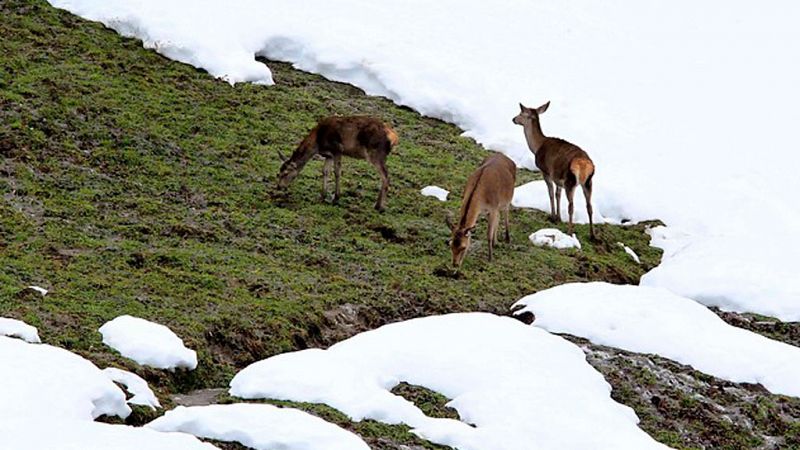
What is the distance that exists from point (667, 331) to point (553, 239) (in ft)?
16.5

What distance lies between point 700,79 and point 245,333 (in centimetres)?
2197

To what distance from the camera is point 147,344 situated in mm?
10750

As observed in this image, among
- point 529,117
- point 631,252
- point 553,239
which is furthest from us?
point 529,117

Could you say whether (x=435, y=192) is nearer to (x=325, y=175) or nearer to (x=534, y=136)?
(x=325, y=175)

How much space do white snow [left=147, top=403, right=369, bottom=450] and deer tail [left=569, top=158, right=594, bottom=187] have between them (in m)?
11.0

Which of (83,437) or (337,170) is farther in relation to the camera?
(337,170)

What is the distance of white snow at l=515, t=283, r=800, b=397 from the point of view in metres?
12.8

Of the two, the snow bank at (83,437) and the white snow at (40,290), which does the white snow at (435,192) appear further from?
the snow bank at (83,437)

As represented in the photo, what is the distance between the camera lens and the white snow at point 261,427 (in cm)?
823

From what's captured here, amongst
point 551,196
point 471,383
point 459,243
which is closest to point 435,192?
point 551,196

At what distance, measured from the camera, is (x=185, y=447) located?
7.80 metres

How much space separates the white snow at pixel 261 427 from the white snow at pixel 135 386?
2.04ft

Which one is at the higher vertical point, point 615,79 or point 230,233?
point 615,79

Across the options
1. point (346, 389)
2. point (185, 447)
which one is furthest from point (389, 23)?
point (185, 447)
